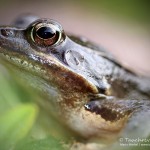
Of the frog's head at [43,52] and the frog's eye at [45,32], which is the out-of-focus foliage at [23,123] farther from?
the frog's eye at [45,32]

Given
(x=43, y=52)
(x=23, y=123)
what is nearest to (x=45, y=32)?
(x=43, y=52)

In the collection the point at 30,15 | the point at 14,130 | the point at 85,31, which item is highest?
the point at 85,31

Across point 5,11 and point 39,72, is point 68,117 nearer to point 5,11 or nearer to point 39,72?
point 39,72

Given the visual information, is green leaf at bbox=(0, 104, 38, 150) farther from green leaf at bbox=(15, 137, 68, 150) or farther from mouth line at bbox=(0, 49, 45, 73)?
mouth line at bbox=(0, 49, 45, 73)

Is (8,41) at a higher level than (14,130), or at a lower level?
higher

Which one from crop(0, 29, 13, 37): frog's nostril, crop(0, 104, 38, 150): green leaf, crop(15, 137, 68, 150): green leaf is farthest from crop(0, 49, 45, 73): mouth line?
crop(15, 137, 68, 150): green leaf

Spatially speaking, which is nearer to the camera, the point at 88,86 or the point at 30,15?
the point at 88,86

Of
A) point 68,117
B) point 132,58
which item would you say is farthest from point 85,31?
point 68,117

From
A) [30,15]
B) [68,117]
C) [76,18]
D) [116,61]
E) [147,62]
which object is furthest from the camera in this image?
[76,18]
